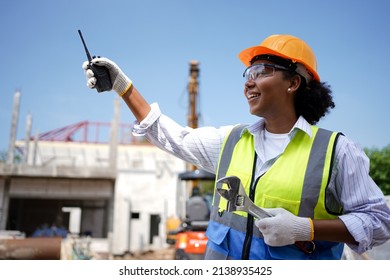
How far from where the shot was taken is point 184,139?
4.69 feet

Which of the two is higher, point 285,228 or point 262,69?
point 262,69

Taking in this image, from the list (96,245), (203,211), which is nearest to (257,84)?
(203,211)

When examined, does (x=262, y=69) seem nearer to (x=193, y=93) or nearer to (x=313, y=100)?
(x=313, y=100)

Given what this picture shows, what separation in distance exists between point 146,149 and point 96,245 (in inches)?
304

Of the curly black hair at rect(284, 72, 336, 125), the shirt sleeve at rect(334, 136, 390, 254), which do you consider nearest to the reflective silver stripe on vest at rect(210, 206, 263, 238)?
the shirt sleeve at rect(334, 136, 390, 254)

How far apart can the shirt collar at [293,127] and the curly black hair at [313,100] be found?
0.29 feet

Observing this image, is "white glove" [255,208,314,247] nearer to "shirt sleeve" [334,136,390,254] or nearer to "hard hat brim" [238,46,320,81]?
"shirt sleeve" [334,136,390,254]

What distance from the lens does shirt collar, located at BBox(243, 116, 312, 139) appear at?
130 centimetres

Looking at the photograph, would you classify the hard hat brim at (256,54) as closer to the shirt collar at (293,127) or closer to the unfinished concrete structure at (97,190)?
the shirt collar at (293,127)

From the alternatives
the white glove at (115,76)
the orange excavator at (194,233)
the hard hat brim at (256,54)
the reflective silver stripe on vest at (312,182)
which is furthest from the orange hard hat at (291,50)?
the orange excavator at (194,233)

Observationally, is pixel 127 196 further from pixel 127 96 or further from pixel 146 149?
pixel 127 96

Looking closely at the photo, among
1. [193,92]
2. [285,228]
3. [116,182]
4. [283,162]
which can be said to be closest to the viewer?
[285,228]

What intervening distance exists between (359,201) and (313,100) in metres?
0.39

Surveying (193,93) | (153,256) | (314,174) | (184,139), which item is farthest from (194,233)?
(193,93)
